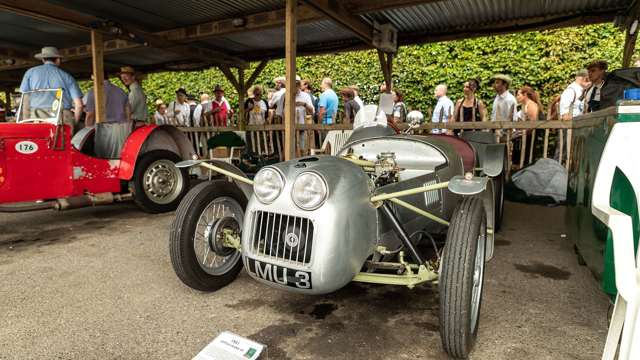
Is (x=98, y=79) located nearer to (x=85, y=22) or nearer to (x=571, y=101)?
(x=85, y=22)

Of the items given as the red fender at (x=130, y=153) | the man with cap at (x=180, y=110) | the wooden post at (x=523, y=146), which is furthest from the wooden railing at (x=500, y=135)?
the red fender at (x=130, y=153)

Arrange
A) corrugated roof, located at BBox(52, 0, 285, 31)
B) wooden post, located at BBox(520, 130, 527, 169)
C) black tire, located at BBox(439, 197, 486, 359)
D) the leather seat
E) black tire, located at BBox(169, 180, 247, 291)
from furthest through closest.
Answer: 1. wooden post, located at BBox(520, 130, 527, 169)
2. corrugated roof, located at BBox(52, 0, 285, 31)
3. the leather seat
4. black tire, located at BBox(169, 180, 247, 291)
5. black tire, located at BBox(439, 197, 486, 359)

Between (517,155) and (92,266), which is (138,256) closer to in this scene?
(92,266)

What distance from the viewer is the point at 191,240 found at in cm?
258

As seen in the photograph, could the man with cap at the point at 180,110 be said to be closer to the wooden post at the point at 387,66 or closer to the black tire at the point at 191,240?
the wooden post at the point at 387,66

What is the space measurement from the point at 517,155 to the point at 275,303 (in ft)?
20.3

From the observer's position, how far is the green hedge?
328 inches

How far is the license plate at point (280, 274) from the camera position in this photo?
1.99 metres

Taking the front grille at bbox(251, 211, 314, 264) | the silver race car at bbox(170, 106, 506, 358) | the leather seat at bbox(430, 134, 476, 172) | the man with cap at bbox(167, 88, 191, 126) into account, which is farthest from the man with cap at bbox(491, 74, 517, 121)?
the man with cap at bbox(167, 88, 191, 126)

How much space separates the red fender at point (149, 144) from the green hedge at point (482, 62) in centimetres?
638

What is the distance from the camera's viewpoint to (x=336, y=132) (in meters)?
6.91

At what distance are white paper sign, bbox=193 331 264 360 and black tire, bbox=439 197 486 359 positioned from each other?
2.79ft

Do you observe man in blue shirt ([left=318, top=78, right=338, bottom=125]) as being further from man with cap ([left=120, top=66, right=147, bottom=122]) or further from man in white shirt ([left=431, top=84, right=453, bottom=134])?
man with cap ([left=120, top=66, right=147, bottom=122])

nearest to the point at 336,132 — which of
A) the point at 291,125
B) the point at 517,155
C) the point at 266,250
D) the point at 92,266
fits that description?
the point at 291,125
